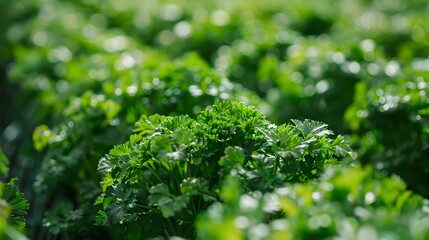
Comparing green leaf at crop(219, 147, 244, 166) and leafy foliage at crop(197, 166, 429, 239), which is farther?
green leaf at crop(219, 147, 244, 166)

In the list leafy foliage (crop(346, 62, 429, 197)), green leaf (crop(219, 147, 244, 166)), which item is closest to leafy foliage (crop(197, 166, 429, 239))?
green leaf (crop(219, 147, 244, 166))

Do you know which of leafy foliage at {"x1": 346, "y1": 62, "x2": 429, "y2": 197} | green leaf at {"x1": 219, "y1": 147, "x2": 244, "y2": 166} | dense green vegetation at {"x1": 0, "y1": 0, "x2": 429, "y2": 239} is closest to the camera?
dense green vegetation at {"x1": 0, "y1": 0, "x2": 429, "y2": 239}

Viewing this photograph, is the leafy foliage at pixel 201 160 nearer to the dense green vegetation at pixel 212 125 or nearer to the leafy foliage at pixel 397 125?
the dense green vegetation at pixel 212 125

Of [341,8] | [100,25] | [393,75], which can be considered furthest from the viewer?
[341,8]

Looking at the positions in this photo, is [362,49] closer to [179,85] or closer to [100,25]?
[179,85]

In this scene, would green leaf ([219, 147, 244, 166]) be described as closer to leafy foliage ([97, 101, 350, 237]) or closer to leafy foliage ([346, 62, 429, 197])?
leafy foliage ([97, 101, 350, 237])

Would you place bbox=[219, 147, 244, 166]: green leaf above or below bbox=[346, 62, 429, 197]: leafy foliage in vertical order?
below

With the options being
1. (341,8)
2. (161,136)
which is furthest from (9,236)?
(341,8)
